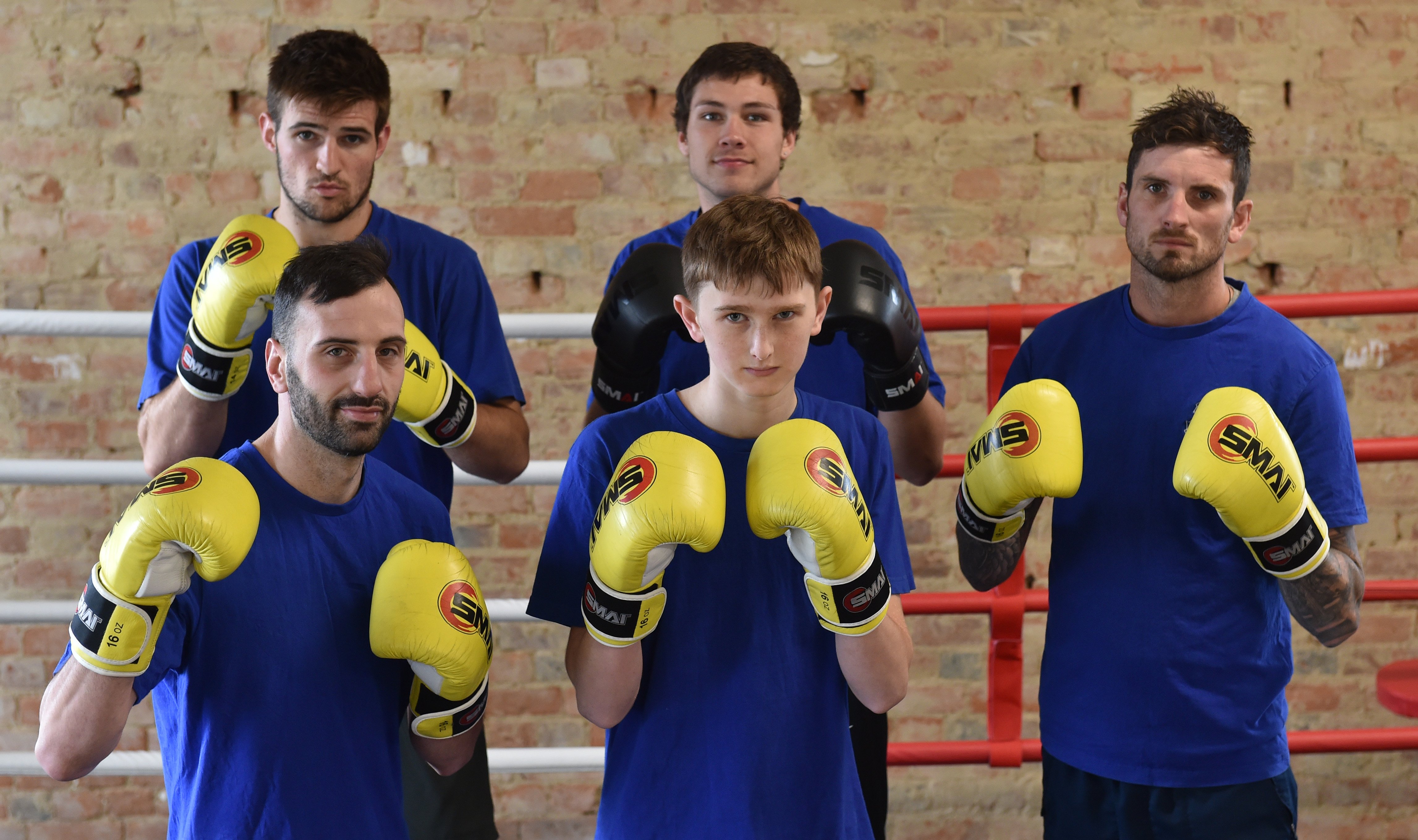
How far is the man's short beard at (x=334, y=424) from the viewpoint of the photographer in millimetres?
1415

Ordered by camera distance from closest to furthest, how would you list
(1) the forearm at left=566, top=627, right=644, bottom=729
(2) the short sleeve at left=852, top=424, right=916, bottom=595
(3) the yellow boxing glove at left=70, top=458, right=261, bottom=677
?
(3) the yellow boxing glove at left=70, top=458, right=261, bottom=677
(1) the forearm at left=566, top=627, right=644, bottom=729
(2) the short sleeve at left=852, top=424, right=916, bottom=595

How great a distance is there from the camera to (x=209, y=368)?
1686mm

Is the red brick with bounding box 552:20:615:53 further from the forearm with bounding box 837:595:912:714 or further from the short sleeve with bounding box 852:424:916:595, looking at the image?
the forearm with bounding box 837:595:912:714

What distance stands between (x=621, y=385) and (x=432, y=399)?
30cm

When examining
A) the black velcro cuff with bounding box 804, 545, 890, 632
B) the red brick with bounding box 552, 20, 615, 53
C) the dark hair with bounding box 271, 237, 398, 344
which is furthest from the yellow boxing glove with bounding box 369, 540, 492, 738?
the red brick with bounding box 552, 20, 615, 53

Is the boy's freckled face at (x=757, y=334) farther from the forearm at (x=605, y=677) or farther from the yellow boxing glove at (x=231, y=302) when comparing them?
the yellow boxing glove at (x=231, y=302)

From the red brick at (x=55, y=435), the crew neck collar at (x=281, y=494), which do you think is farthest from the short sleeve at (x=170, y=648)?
the red brick at (x=55, y=435)

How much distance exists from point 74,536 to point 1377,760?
12.1 feet

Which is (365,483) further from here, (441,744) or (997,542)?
(997,542)

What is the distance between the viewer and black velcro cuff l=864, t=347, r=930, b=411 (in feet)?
5.94

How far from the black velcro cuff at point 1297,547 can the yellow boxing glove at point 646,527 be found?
0.83m

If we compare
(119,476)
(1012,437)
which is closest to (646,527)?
(1012,437)

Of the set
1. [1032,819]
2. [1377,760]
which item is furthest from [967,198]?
[1377,760]

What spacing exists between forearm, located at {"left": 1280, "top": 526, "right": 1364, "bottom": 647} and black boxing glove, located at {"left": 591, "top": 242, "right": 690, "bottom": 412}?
1006 mm
